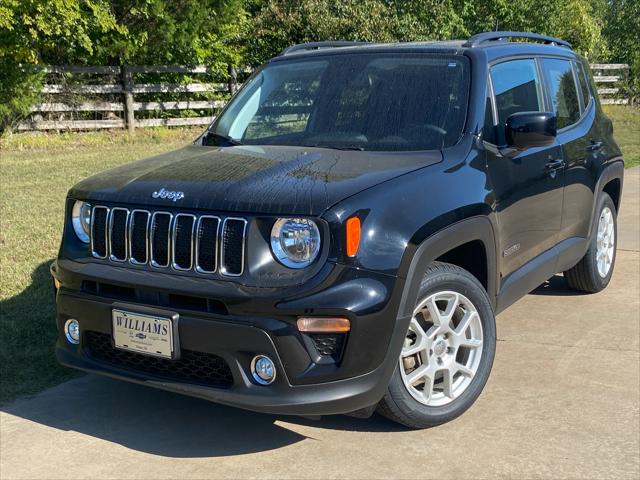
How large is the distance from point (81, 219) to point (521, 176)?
2304 millimetres

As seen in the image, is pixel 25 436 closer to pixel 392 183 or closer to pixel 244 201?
pixel 244 201

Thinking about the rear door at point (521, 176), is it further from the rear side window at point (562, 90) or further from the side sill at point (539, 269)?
the rear side window at point (562, 90)

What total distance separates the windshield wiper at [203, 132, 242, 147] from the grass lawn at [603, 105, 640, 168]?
34.2 ft

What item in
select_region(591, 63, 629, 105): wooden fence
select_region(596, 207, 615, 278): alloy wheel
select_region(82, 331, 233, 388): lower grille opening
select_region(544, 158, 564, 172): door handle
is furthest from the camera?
select_region(591, 63, 629, 105): wooden fence

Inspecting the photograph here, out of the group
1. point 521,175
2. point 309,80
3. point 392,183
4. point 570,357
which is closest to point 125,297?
point 392,183

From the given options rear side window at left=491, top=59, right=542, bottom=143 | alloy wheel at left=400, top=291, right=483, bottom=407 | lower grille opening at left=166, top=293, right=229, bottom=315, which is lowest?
alloy wheel at left=400, top=291, right=483, bottom=407

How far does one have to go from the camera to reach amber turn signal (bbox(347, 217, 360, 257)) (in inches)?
129

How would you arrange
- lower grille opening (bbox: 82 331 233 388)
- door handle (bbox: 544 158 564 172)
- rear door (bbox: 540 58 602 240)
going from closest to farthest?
1. lower grille opening (bbox: 82 331 233 388)
2. door handle (bbox: 544 158 564 172)
3. rear door (bbox: 540 58 602 240)

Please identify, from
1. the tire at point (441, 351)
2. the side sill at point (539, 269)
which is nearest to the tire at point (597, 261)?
the side sill at point (539, 269)

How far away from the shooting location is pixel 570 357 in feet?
15.7

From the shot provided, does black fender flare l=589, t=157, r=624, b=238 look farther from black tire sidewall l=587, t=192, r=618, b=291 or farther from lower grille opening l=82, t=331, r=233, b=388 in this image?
lower grille opening l=82, t=331, r=233, b=388

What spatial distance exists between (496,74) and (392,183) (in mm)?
1385

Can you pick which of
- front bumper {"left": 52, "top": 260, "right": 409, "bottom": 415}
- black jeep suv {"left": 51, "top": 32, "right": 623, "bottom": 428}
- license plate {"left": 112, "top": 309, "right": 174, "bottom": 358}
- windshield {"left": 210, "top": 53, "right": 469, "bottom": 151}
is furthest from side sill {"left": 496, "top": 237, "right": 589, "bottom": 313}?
license plate {"left": 112, "top": 309, "right": 174, "bottom": 358}

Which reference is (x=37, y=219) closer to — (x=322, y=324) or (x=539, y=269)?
(x=539, y=269)
